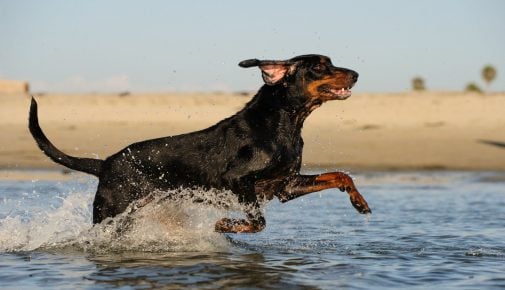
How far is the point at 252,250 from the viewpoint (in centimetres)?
832

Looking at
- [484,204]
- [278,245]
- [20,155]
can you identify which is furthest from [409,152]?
[278,245]

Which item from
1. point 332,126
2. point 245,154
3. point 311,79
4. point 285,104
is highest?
point 332,126

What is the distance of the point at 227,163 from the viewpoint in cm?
784

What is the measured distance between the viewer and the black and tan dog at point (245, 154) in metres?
7.80

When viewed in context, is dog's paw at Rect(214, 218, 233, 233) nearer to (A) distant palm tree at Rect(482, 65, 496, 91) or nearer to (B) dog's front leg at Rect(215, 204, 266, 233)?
(B) dog's front leg at Rect(215, 204, 266, 233)

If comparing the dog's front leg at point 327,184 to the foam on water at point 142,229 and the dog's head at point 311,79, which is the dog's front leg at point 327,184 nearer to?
the foam on water at point 142,229

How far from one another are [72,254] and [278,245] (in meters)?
1.91

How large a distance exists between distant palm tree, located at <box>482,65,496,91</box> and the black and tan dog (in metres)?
58.0

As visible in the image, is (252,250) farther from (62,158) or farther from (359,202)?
(62,158)

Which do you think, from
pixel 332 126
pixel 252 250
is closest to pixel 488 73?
pixel 332 126

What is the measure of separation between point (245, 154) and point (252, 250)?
101cm

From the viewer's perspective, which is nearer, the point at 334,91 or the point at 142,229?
the point at 334,91

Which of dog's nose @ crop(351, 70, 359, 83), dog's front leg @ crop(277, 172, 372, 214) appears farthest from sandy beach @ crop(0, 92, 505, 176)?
dog's nose @ crop(351, 70, 359, 83)

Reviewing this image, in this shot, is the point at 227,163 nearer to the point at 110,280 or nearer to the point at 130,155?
the point at 130,155
